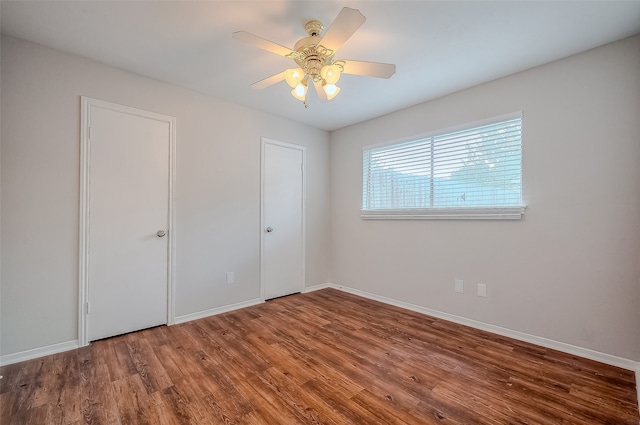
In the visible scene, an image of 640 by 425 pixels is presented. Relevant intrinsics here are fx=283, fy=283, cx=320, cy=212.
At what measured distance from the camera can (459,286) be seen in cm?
300

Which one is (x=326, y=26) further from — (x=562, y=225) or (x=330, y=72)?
(x=562, y=225)

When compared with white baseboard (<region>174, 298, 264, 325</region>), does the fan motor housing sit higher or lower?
higher

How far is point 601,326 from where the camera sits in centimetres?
221

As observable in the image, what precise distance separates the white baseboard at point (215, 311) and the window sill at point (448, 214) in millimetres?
1865

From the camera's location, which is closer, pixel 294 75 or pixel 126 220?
pixel 294 75

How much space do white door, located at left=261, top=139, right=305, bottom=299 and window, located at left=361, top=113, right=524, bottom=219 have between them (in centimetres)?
97

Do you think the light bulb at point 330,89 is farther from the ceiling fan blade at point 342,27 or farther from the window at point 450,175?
the window at point 450,175

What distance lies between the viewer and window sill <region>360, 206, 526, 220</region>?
2.64 meters

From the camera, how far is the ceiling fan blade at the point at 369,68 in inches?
73.7

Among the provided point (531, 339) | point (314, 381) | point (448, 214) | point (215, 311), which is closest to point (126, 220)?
point (215, 311)

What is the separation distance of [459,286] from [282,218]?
7.57ft

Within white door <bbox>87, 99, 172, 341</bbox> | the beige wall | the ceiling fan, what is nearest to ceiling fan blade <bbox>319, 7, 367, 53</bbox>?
the ceiling fan

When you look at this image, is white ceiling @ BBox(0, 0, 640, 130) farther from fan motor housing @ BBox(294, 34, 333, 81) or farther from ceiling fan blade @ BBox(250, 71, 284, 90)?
ceiling fan blade @ BBox(250, 71, 284, 90)

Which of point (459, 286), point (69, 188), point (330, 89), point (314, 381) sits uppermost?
point (330, 89)
